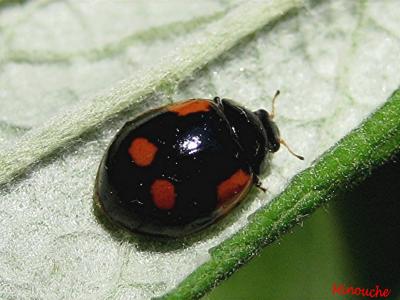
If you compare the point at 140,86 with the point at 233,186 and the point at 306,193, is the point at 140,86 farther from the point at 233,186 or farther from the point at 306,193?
the point at 306,193

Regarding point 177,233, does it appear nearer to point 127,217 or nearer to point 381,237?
point 127,217

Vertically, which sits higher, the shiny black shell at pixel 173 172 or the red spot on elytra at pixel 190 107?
the red spot on elytra at pixel 190 107

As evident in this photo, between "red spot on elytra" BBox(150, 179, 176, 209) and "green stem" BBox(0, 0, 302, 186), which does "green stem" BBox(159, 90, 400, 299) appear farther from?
"green stem" BBox(0, 0, 302, 186)

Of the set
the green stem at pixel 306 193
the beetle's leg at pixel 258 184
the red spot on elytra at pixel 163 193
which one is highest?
the green stem at pixel 306 193

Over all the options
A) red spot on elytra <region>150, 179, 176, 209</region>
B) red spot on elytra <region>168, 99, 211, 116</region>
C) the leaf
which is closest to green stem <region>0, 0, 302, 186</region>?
the leaf
